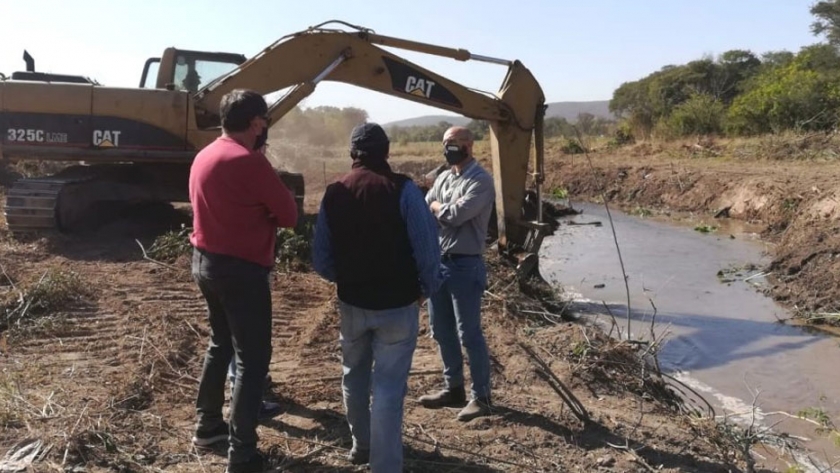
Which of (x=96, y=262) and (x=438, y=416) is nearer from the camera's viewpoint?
(x=438, y=416)

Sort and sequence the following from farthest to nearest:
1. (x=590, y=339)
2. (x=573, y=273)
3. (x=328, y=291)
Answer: (x=573, y=273) → (x=328, y=291) → (x=590, y=339)

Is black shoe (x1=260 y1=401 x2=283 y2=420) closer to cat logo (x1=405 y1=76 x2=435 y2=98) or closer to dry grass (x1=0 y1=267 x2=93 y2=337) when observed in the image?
dry grass (x1=0 y1=267 x2=93 y2=337)

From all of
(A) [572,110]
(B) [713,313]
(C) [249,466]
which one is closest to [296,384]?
(C) [249,466]

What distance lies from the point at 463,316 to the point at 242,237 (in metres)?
1.59

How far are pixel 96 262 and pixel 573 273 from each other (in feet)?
22.8

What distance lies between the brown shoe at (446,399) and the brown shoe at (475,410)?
0.65 ft

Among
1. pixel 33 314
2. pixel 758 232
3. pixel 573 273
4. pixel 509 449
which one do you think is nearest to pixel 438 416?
pixel 509 449

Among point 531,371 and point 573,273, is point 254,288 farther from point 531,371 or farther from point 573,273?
point 573,273

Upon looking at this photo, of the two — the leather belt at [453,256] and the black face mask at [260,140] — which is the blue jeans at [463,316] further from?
the black face mask at [260,140]

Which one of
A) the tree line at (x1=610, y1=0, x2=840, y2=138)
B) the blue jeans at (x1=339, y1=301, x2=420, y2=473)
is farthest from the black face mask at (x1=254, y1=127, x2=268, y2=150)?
the tree line at (x1=610, y1=0, x2=840, y2=138)

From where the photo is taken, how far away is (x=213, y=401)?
441cm

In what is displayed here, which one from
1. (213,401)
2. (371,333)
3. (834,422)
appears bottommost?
(834,422)

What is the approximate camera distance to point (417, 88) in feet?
31.2

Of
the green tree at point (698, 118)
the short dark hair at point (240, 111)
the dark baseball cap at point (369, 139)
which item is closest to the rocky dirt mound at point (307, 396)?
the dark baseball cap at point (369, 139)
